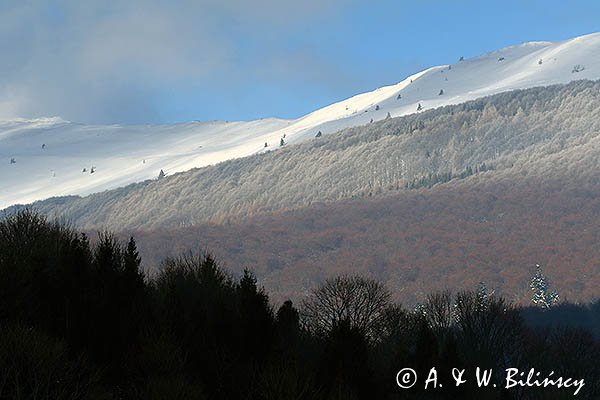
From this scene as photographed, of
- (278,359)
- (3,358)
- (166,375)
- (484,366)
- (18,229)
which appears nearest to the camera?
(3,358)

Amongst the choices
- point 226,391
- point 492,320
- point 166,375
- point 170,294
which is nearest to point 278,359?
point 226,391

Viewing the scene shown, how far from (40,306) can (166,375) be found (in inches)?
366

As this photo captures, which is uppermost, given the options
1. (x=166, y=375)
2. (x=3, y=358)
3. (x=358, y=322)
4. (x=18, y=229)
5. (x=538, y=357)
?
(x=18, y=229)

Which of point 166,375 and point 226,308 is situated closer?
point 166,375

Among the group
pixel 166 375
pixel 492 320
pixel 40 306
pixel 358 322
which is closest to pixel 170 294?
pixel 40 306

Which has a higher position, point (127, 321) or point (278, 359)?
point (127, 321)

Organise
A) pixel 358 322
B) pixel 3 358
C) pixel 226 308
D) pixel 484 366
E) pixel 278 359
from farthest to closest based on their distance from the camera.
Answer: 1. pixel 358 322
2. pixel 484 366
3. pixel 226 308
4. pixel 278 359
5. pixel 3 358

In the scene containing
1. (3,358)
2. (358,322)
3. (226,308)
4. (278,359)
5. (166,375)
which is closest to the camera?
(3,358)

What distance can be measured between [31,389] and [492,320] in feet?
182

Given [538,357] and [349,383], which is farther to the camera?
[538,357]

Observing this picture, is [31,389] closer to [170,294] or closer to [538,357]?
[170,294]

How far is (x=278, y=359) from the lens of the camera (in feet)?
120

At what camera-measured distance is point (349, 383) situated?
37344mm

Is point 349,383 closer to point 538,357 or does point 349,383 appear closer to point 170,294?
point 170,294
